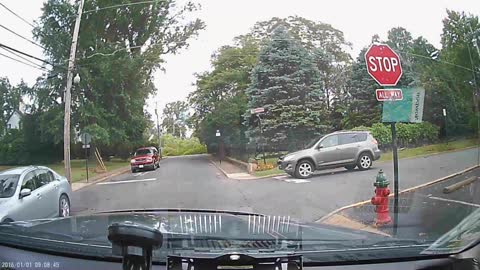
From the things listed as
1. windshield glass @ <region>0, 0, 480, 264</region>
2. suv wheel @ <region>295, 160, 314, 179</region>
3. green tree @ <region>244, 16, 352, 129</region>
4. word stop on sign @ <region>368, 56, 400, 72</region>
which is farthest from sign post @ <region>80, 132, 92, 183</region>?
word stop on sign @ <region>368, 56, 400, 72</region>

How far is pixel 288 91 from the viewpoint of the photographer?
13.6 ft

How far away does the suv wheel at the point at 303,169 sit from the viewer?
4133 mm

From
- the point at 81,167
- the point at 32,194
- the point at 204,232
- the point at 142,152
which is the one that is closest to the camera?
the point at 204,232

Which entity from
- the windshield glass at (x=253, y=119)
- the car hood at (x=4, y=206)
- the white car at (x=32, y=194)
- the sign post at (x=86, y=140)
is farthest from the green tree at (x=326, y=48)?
the car hood at (x=4, y=206)

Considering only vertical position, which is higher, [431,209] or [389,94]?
[389,94]

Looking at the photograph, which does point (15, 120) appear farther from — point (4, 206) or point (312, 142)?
point (312, 142)

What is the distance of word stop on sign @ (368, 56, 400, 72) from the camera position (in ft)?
12.4

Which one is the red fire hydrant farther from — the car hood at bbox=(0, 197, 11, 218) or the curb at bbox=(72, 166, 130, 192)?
the car hood at bbox=(0, 197, 11, 218)

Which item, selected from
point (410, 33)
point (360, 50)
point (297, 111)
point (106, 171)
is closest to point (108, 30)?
point (106, 171)

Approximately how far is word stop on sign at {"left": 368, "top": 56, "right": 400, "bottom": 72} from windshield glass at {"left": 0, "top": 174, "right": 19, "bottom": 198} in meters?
2.98

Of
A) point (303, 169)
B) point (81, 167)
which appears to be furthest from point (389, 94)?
point (81, 167)

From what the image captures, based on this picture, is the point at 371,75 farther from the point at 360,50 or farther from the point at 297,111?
the point at 297,111

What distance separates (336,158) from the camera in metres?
4.21

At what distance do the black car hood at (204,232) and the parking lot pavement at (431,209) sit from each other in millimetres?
453
